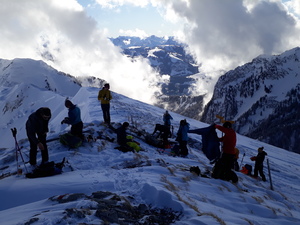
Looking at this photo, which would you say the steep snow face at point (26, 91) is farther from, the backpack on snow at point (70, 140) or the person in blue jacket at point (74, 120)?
the backpack on snow at point (70, 140)

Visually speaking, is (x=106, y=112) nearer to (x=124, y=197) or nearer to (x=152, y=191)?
(x=152, y=191)

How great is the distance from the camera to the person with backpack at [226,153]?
1056 centimetres

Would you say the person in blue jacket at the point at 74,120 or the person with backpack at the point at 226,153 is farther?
the person in blue jacket at the point at 74,120

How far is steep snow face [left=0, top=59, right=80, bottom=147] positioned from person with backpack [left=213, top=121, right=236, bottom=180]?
30.6 meters

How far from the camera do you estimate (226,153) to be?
10703 mm

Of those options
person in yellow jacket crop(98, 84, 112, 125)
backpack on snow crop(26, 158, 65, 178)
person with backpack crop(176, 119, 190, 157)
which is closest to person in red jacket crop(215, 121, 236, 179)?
person with backpack crop(176, 119, 190, 157)

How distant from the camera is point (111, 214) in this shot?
5508 millimetres

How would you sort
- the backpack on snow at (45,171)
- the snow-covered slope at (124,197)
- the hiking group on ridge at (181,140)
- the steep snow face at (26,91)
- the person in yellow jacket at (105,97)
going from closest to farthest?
the snow-covered slope at (124,197) < the backpack on snow at (45,171) < the hiking group on ridge at (181,140) < the person in yellow jacket at (105,97) < the steep snow face at (26,91)

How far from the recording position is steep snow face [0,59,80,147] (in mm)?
42656

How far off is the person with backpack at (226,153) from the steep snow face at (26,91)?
101 ft

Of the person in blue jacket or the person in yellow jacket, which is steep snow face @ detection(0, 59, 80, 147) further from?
the person in blue jacket

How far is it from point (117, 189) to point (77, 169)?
3235 millimetres

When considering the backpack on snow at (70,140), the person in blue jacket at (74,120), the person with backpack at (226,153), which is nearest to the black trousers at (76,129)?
the person in blue jacket at (74,120)

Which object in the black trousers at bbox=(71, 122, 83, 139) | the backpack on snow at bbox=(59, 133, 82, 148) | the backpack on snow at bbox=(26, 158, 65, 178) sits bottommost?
the backpack on snow at bbox=(26, 158, 65, 178)
